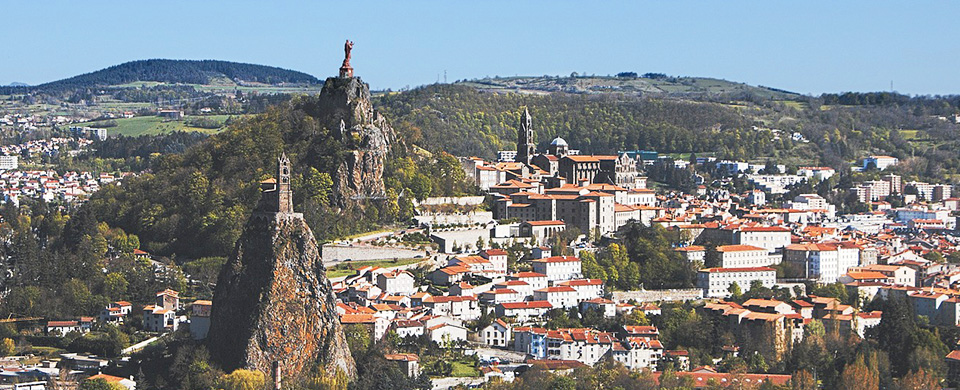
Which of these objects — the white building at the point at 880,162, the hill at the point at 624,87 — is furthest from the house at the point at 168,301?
the hill at the point at 624,87

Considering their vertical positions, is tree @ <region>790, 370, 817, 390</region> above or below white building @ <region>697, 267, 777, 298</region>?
below

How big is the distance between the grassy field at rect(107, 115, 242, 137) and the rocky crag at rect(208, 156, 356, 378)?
3312 inches

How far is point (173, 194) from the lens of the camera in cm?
6475

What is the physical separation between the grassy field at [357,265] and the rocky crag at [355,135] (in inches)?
218

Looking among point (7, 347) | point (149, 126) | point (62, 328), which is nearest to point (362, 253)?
point (62, 328)

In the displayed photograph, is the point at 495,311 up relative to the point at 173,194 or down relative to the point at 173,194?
down

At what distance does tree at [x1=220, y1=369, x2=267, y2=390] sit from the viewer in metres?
43.4

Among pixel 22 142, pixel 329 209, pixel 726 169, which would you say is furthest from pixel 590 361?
pixel 22 142

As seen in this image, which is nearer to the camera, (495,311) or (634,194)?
(495,311)

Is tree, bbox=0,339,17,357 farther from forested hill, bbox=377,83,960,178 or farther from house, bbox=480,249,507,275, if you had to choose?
Result: forested hill, bbox=377,83,960,178

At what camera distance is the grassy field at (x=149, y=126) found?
137125mm

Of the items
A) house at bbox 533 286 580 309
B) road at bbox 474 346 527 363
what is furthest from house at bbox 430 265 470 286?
road at bbox 474 346 527 363

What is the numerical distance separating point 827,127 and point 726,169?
27.5 meters

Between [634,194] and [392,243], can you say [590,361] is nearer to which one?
[392,243]
